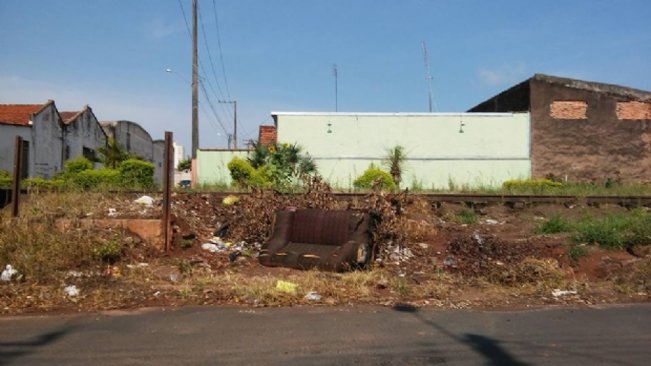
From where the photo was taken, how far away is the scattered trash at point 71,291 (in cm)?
683

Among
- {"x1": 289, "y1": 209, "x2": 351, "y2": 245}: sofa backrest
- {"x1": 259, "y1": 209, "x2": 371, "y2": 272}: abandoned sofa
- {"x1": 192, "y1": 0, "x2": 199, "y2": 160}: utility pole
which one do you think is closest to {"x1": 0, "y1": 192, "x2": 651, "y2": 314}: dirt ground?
{"x1": 259, "y1": 209, "x2": 371, "y2": 272}: abandoned sofa

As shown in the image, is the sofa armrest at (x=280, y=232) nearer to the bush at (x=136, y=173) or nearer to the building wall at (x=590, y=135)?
the bush at (x=136, y=173)

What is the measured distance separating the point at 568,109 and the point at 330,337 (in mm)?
20761

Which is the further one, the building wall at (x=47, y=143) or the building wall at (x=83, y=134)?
the building wall at (x=83, y=134)

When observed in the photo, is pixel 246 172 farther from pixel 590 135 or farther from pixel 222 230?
pixel 590 135

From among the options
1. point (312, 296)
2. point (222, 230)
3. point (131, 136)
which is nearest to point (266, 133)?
point (222, 230)

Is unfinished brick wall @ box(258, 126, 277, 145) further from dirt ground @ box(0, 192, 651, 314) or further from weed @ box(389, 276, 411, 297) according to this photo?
weed @ box(389, 276, 411, 297)

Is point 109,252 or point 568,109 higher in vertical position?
point 568,109

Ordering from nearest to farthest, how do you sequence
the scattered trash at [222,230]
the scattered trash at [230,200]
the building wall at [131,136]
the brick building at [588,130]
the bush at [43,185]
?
1. the scattered trash at [222,230]
2. the scattered trash at [230,200]
3. the bush at [43,185]
4. the brick building at [588,130]
5. the building wall at [131,136]

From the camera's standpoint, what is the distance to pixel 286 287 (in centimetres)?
706

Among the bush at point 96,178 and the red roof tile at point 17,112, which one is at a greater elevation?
the red roof tile at point 17,112

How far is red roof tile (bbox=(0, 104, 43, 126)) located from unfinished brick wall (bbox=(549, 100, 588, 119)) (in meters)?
25.8

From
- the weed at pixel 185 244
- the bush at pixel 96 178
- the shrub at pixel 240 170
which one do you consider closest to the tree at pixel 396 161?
the shrub at pixel 240 170

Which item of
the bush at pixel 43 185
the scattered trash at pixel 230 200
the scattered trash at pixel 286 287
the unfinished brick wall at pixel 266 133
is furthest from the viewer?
the unfinished brick wall at pixel 266 133
